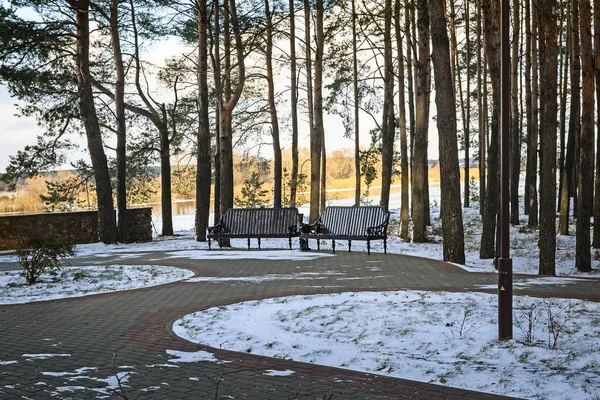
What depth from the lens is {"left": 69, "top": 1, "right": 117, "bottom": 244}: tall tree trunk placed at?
20906 mm

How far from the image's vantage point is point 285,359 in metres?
6.10

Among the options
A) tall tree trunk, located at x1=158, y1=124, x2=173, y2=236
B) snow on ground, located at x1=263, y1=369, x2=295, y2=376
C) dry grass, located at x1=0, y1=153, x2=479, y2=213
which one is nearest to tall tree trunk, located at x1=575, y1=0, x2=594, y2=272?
snow on ground, located at x1=263, y1=369, x2=295, y2=376

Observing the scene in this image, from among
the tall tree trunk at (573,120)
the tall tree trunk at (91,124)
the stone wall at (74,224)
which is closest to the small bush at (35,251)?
the stone wall at (74,224)

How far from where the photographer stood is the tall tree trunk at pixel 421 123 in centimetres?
1848

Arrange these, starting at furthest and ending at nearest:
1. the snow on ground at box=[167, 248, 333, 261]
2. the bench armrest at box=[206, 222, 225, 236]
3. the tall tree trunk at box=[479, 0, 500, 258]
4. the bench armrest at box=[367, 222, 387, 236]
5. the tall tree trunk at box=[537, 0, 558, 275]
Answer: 1. the bench armrest at box=[206, 222, 225, 236]
2. the snow on ground at box=[167, 248, 333, 261]
3. the bench armrest at box=[367, 222, 387, 236]
4. the tall tree trunk at box=[479, 0, 500, 258]
5. the tall tree trunk at box=[537, 0, 558, 275]

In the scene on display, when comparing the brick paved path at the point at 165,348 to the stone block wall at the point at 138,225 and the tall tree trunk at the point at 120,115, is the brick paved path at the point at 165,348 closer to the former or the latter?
the tall tree trunk at the point at 120,115

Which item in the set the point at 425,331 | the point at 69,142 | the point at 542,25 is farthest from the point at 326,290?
the point at 69,142

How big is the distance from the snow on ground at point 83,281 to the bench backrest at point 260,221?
386 centimetres

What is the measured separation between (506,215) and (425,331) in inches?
56.8

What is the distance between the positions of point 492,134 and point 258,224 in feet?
20.9

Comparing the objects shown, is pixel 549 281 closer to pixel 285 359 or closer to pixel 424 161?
pixel 285 359

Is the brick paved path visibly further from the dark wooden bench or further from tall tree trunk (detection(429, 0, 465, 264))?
the dark wooden bench

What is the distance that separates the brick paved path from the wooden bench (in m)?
2.93

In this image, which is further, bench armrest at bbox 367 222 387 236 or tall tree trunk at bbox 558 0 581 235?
tall tree trunk at bbox 558 0 581 235
